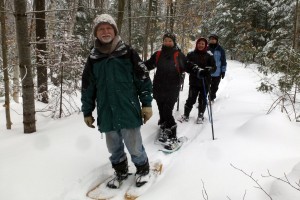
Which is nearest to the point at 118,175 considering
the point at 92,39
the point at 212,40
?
the point at 212,40

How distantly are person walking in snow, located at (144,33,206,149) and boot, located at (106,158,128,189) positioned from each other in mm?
1386

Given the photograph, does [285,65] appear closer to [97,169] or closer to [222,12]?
[97,169]

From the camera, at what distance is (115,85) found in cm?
371

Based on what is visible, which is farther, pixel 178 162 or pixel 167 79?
pixel 167 79

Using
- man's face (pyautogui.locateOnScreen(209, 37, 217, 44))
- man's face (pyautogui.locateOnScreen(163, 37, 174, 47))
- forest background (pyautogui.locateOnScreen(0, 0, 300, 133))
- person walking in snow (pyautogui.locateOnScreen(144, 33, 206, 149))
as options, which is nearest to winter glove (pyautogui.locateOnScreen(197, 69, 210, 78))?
person walking in snow (pyautogui.locateOnScreen(144, 33, 206, 149))

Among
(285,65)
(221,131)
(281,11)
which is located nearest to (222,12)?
(281,11)

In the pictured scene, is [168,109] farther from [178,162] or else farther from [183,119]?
[183,119]

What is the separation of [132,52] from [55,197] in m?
2.12

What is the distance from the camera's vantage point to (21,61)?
4.98 metres

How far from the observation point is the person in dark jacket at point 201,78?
681 cm

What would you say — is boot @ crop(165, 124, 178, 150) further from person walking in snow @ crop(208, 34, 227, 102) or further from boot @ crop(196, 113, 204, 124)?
person walking in snow @ crop(208, 34, 227, 102)

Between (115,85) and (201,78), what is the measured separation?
3.36m

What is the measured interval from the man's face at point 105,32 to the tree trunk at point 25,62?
6.40 feet

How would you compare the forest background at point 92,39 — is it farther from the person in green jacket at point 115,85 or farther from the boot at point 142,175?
the boot at point 142,175
